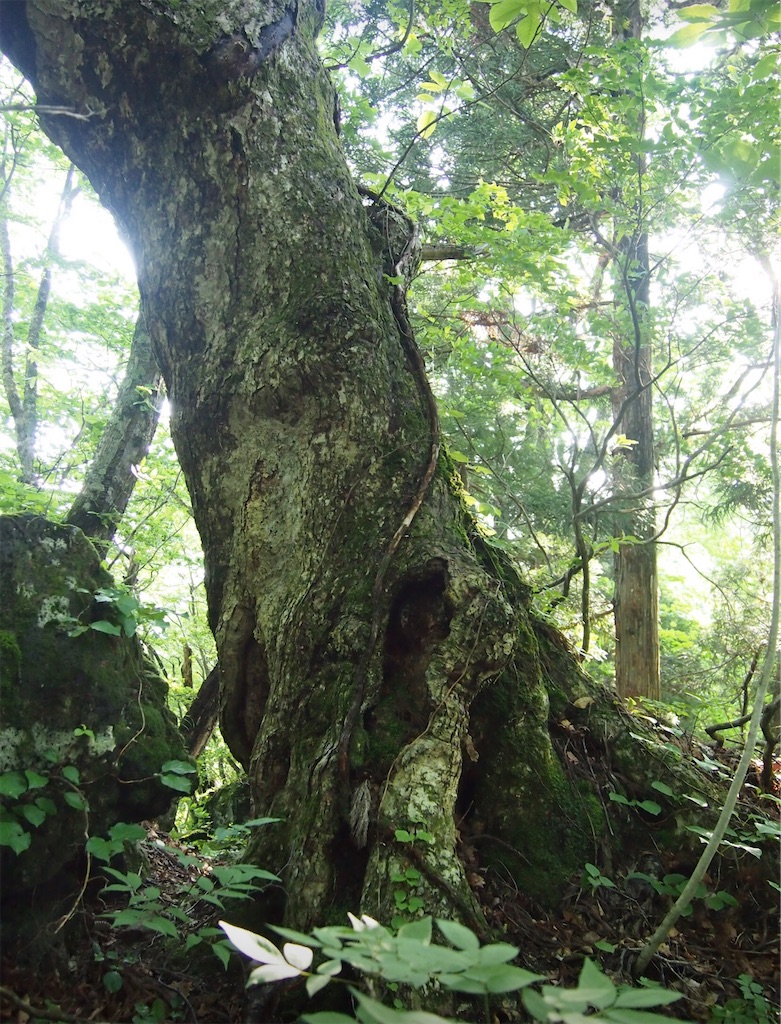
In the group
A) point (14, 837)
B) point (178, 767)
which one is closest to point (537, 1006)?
point (14, 837)

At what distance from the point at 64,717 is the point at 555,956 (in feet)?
6.26

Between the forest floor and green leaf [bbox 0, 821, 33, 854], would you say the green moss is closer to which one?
green leaf [bbox 0, 821, 33, 854]

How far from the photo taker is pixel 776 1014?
6.68 ft

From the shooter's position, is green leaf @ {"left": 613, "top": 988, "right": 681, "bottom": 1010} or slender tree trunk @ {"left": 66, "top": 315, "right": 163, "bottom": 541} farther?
slender tree trunk @ {"left": 66, "top": 315, "right": 163, "bottom": 541}

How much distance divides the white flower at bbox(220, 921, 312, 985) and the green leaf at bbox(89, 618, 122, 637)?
144cm

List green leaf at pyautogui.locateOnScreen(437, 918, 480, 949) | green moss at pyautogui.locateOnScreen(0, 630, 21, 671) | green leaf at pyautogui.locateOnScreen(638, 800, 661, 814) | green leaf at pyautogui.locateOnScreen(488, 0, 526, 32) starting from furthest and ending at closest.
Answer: green leaf at pyautogui.locateOnScreen(638, 800, 661, 814)
green moss at pyautogui.locateOnScreen(0, 630, 21, 671)
green leaf at pyautogui.locateOnScreen(488, 0, 526, 32)
green leaf at pyautogui.locateOnScreen(437, 918, 480, 949)

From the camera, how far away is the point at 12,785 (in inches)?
72.8

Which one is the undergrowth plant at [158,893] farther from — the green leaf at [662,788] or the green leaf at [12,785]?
the green leaf at [662,788]

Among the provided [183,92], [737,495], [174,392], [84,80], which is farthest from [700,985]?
[737,495]

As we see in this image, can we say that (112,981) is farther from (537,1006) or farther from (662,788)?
(662,788)

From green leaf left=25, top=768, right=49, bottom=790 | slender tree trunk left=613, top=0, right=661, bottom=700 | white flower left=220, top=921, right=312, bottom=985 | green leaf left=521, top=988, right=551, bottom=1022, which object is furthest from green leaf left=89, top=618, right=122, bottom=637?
slender tree trunk left=613, top=0, right=661, bottom=700

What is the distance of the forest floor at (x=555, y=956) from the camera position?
185 cm

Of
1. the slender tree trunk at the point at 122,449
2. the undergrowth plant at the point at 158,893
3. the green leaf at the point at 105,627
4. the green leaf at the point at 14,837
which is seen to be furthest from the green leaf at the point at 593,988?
the slender tree trunk at the point at 122,449

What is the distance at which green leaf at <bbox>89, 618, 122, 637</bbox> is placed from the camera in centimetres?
229
